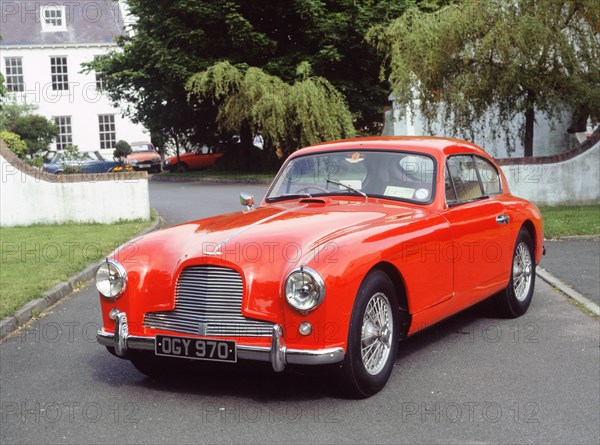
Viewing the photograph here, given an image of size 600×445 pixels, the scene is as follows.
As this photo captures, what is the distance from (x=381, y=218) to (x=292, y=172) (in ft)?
4.64

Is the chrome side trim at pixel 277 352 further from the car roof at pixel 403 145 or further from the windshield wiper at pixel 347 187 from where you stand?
the car roof at pixel 403 145

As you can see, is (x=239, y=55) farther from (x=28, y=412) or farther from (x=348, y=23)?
(x=28, y=412)

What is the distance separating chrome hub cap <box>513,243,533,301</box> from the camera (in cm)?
805

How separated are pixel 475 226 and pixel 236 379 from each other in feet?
8.05

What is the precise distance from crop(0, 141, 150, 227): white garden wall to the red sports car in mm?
10388

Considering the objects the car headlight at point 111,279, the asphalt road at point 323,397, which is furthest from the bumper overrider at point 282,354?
the car headlight at point 111,279

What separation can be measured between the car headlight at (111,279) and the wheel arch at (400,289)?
70.0 inches

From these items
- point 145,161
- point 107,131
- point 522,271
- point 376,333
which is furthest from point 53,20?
point 376,333

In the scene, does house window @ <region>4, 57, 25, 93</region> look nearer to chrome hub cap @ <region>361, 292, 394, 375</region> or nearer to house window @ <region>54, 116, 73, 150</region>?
house window @ <region>54, 116, 73, 150</region>

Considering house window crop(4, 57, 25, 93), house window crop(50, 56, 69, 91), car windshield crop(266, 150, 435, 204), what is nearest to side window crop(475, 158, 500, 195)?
car windshield crop(266, 150, 435, 204)

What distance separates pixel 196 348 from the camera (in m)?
5.30

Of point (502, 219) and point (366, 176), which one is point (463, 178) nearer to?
point (502, 219)

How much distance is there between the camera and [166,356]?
5418 mm

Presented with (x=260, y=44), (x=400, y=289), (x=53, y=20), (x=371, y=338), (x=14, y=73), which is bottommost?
(x=371, y=338)
